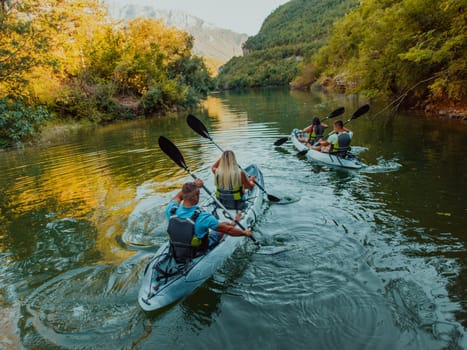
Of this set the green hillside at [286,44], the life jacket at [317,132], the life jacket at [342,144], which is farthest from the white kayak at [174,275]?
the green hillside at [286,44]

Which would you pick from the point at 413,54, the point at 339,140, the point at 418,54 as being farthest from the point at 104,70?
the point at 339,140

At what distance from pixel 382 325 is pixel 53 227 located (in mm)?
6464

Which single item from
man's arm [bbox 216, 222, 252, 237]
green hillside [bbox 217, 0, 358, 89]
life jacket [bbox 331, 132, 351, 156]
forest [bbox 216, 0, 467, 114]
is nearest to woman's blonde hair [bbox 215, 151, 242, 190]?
man's arm [bbox 216, 222, 252, 237]

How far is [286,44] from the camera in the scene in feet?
410

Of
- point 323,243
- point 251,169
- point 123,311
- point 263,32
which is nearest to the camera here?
point 123,311

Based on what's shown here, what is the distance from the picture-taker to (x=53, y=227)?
6977 millimetres

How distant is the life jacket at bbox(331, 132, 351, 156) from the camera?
9.72 metres

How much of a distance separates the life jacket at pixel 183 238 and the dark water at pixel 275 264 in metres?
0.57

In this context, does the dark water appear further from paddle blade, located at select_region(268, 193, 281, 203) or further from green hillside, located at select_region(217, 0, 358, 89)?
green hillside, located at select_region(217, 0, 358, 89)

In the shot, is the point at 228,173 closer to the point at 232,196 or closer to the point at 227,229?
the point at 232,196

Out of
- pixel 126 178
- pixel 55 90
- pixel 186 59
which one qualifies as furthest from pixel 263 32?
pixel 126 178

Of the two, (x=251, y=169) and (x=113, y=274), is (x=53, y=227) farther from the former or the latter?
(x=251, y=169)

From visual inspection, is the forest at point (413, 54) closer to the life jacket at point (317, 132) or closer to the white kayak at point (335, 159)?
the life jacket at point (317, 132)

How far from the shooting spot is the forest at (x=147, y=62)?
13.6m
